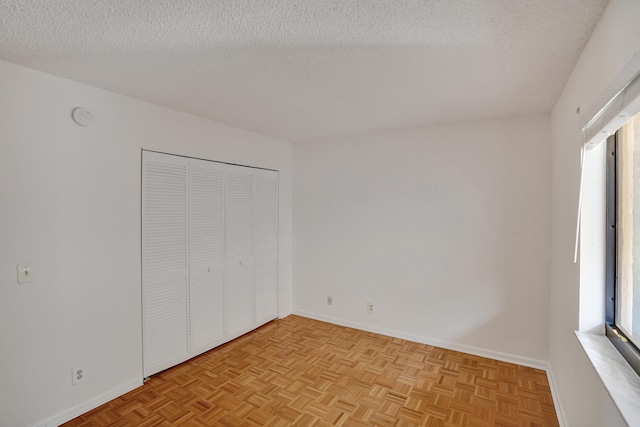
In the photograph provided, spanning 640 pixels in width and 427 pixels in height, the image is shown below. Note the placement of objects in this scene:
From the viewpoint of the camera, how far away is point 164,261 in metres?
2.71

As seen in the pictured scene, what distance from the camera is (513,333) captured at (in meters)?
2.88

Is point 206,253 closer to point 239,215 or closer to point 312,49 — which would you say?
point 239,215

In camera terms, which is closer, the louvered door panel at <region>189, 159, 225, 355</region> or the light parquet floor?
the light parquet floor

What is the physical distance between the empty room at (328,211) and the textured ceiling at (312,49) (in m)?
0.02

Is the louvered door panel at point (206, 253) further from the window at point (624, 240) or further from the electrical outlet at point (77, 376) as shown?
the window at point (624, 240)

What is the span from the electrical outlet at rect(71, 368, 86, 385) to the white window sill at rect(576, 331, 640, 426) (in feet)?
10.0

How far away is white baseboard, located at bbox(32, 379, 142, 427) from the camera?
2.02 m

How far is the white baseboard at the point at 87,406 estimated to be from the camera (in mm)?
2023

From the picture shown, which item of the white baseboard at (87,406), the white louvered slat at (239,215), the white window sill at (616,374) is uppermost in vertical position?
the white louvered slat at (239,215)

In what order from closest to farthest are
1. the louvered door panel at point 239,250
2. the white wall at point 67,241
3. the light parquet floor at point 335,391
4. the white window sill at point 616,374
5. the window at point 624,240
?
the white window sill at point 616,374
the window at point 624,240
the white wall at point 67,241
the light parquet floor at point 335,391
the louvered door panel at point 239,250

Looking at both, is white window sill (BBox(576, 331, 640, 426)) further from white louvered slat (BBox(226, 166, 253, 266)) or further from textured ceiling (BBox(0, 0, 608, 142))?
white louvered slat (BBox(226, 166, 253, 266))

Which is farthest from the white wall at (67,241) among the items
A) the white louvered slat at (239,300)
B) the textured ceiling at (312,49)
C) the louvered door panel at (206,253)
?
the white louvered slat at (239,300)

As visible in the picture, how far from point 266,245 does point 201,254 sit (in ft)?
3.17

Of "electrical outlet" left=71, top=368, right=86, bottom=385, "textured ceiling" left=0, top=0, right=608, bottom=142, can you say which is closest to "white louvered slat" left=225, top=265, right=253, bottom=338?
"electrical outlet" left=71, top=368, right=86, bottom=385
